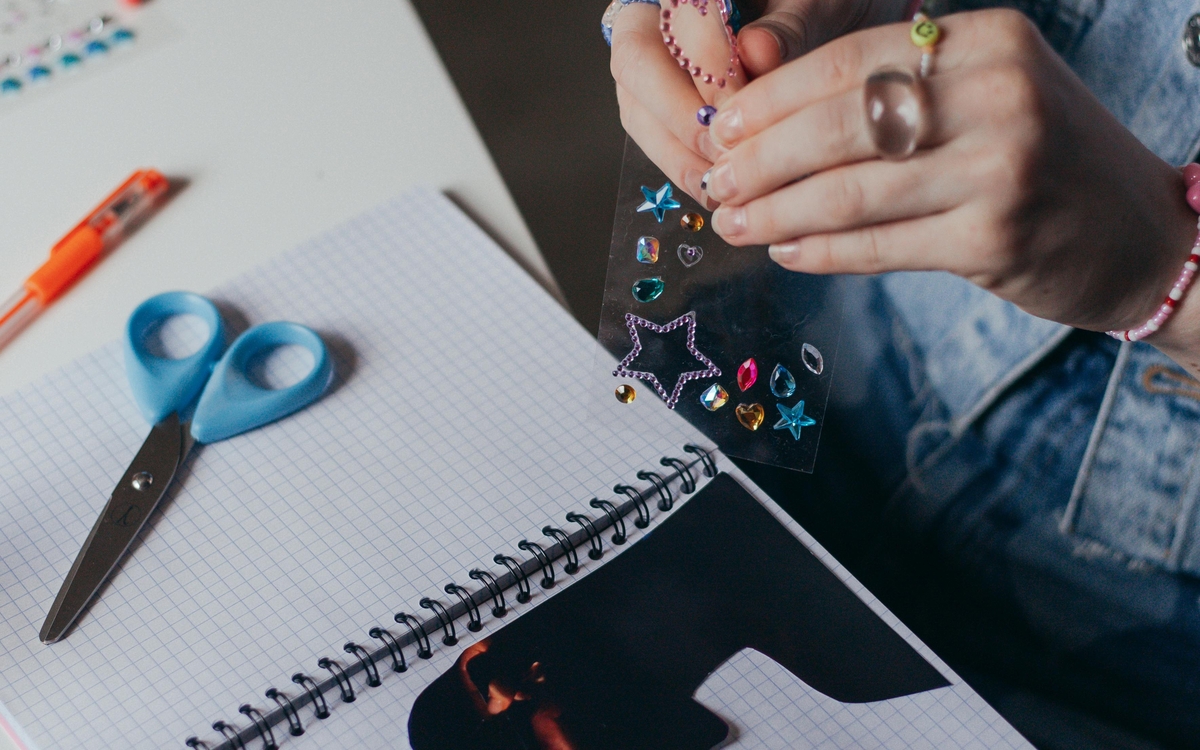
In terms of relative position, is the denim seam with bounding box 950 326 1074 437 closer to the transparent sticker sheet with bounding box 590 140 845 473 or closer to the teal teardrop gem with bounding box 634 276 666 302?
the transparent sticker sheet with bounding box 590 140 845 473

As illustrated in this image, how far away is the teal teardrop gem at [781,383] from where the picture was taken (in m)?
0.61

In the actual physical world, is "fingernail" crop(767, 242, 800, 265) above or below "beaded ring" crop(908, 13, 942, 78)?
below

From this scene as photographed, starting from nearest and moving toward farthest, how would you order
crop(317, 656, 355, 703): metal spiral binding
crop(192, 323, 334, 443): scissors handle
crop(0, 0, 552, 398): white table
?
1. crop(317, 656, 355, 703): metal spiral binding
2. crop(192, 323, 334, 443): scissors handle
3. crop(0, 0, 552, 398): white table

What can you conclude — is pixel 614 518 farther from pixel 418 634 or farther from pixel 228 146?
pixel 228 146

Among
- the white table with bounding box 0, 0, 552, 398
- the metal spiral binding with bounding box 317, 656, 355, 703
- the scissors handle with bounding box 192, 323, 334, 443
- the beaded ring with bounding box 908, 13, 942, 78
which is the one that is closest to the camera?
the beaded ring with bounding box 908, 13, 942, 78

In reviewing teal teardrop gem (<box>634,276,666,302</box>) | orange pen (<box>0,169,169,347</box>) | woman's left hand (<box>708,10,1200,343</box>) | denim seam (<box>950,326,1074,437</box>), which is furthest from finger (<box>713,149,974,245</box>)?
orange pen (<box>0,169,169,347</box>)

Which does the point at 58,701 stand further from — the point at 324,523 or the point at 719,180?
the point at 719,180

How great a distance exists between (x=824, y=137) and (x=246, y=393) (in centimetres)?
43

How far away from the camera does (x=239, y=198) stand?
792 millimetres

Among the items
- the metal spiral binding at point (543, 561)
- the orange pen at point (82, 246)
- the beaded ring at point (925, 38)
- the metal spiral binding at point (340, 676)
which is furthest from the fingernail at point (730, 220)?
the orange pen at point (82, 246)

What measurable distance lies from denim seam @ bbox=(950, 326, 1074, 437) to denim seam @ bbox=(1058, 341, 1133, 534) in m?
0.04

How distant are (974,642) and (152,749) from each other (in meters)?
0.60

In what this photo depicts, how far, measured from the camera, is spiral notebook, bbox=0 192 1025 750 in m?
0.52

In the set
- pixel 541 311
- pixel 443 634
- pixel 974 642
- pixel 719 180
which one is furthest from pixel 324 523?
pixel 974 642
